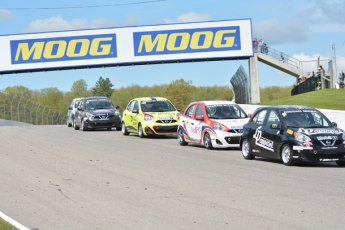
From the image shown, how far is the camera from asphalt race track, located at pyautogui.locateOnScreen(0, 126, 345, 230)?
8500mm

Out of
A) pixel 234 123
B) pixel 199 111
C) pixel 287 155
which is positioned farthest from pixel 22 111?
pixel 287 155

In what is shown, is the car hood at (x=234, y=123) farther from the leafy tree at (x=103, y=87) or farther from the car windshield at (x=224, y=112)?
the leafy tree at (x=103, y=87)

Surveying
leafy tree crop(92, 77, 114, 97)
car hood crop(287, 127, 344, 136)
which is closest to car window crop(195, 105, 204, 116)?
car hood crop(287, 127, 344, 136)

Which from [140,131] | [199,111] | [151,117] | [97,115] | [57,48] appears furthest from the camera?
[57,48]

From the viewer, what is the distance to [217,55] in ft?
155

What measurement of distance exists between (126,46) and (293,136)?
110ft

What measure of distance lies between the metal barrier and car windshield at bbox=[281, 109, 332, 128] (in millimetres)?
32665

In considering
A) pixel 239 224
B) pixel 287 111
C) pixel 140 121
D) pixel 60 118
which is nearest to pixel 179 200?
pixel 239 224

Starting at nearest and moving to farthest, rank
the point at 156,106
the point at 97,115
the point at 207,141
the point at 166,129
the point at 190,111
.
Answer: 1. the point at 207,141
2. the point at 190,111
3. the point at 166,129
4. the point at 156,106
5. the point at 97,115

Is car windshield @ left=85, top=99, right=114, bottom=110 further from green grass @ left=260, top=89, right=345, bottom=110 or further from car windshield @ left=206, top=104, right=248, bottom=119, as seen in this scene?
car windshield @ left=206, top=104, right=248, bottom=119

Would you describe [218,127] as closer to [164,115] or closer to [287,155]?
[287,155]

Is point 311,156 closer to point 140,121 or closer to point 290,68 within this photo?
point 140,121

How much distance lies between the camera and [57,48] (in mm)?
47781

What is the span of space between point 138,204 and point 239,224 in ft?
6.67
